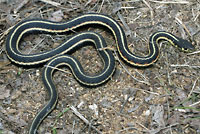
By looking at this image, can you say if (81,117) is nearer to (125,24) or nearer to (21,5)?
(125,24)

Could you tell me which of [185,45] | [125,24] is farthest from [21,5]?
[185,45]

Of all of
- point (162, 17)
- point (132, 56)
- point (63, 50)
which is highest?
point (162, 17)

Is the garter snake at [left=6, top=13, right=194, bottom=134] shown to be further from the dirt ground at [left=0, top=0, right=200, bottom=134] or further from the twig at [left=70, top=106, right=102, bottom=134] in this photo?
the twig at [left=70, top=106, right=102, bottom=134]

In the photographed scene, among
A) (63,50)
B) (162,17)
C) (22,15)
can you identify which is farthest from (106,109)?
(22,15)

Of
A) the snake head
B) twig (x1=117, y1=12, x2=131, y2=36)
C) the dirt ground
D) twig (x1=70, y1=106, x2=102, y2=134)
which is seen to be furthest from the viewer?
twig (x1=117, y1=12, x2=131, y2=36)

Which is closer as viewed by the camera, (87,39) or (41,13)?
(87,39)

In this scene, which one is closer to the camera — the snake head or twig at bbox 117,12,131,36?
the snake head

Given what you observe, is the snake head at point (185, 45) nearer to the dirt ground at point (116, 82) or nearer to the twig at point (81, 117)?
the dirt ground at point (116, 82)

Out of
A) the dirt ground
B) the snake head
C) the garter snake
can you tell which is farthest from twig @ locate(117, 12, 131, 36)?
the snake head

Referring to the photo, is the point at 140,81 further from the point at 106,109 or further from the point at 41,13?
the point at 41,13
